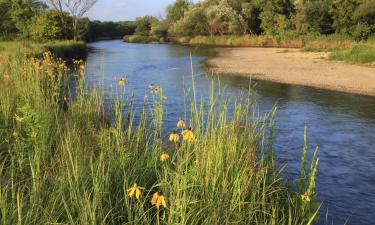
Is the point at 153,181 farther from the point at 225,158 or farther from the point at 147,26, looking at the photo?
the point at 147,26

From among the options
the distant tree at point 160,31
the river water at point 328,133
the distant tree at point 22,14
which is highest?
the distant tree at point 22,14

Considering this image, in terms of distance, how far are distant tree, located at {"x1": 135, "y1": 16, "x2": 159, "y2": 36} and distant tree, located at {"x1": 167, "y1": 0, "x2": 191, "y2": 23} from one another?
4608 mm

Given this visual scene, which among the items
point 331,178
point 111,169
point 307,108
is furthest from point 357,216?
point 307,108

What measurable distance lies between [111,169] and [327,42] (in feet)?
119

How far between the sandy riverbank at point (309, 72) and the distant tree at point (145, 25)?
48279 mm

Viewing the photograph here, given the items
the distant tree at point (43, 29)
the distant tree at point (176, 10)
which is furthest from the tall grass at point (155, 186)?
the distant tree at point (176, 10)

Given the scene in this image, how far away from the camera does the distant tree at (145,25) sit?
7559cm

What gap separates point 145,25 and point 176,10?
11.6 metres

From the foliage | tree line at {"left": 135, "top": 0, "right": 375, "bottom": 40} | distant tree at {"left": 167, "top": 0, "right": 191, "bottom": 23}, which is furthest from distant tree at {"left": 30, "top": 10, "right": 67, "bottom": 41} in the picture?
the foliage

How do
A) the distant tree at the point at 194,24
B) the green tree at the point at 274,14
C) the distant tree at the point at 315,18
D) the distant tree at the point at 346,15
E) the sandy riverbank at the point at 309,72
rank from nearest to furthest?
the sandy riverbank at the point at 309,72 → the distant tree at the point at 346,15 → the distant tree at the point at 315,18 → the green tree at the point at 274,14 → the distant tree at the point at 194,24

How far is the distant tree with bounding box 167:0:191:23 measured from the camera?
6899 centimetres

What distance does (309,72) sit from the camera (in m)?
21.7

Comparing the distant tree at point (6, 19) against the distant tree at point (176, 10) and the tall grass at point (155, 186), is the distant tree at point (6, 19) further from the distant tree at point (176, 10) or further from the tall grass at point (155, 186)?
the tall grass at point (155, 186)

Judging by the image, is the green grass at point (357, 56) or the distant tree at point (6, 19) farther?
the distant tree at point (6, 19)
